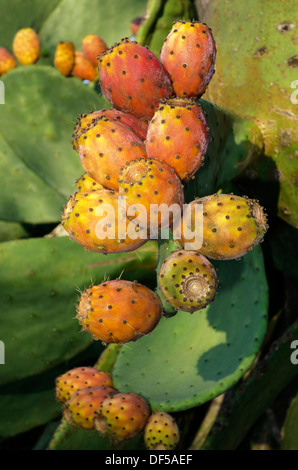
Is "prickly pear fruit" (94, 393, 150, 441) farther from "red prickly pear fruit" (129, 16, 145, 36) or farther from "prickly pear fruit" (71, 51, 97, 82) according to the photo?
"red prickly pear fruit" (129, 16, 145, 36)

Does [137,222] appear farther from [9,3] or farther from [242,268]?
[9,3]

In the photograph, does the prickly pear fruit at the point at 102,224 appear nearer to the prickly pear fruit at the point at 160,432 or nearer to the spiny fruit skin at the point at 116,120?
the spiny fruit skin at the point at 116,120

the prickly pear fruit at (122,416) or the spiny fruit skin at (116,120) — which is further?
the prickly pear fruit at (122,416)

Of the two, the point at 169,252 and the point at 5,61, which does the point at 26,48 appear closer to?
the point at 5,61

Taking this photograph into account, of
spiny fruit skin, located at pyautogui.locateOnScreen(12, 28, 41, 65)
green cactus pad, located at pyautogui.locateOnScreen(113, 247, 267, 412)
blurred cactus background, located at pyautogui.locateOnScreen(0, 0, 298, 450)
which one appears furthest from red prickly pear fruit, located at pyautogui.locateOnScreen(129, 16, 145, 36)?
green cactus pad, located at pyautogui.locateOnScreen(113, 247, 267, 412)

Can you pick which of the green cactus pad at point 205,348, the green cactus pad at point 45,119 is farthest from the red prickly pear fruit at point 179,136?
the green cactus pad at point 45,119
